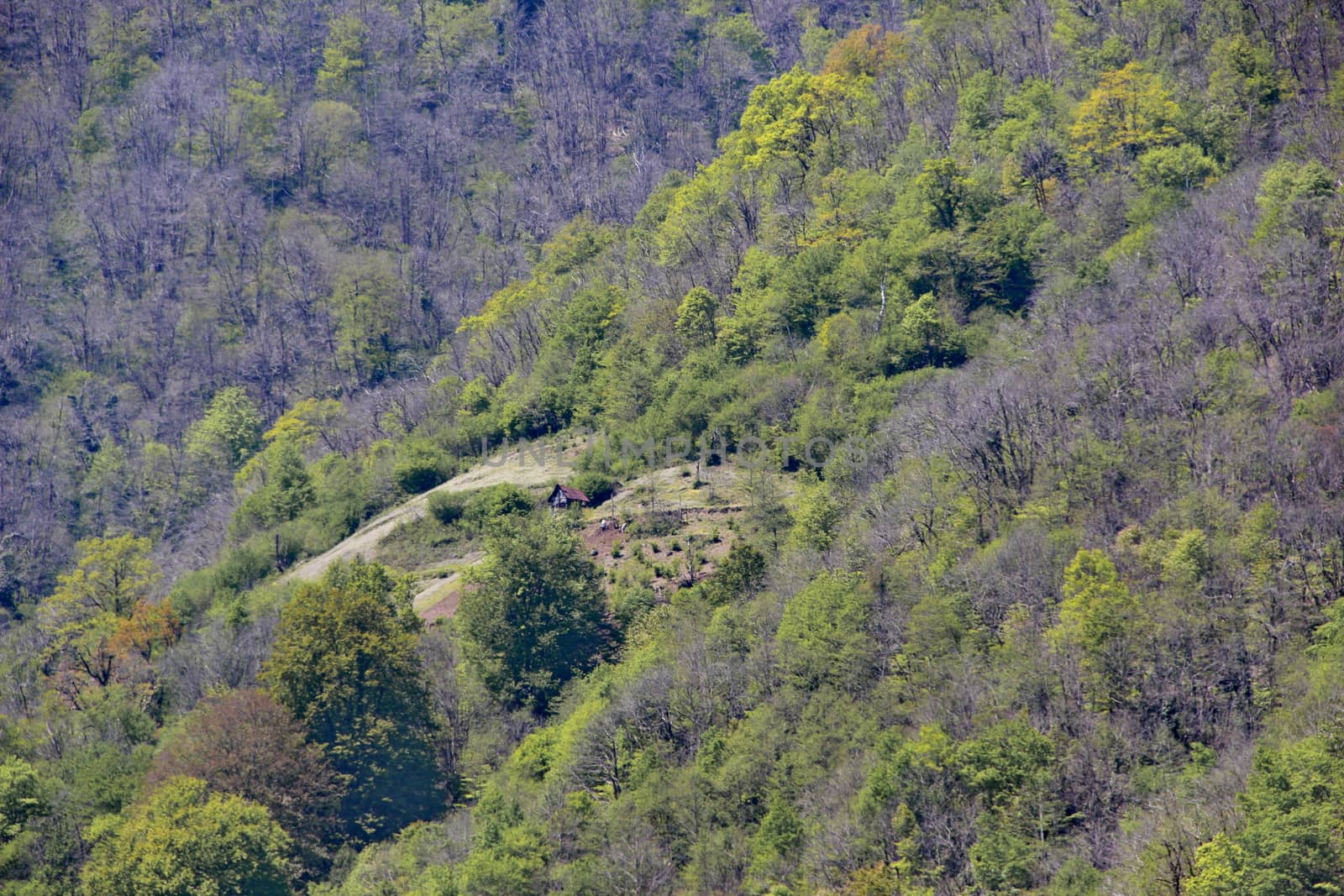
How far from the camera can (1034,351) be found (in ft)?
268

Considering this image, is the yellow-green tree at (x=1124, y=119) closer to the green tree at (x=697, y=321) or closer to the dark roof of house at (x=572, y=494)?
the green tree at (x=697, y=321)

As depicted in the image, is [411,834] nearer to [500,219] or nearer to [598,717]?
[598,717]

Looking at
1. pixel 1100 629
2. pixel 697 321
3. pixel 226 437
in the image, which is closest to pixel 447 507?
pixel 697 321

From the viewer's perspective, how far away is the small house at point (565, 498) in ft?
300

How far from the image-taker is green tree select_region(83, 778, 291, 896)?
6372cm

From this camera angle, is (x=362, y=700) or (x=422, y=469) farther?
(x=422, y=469)

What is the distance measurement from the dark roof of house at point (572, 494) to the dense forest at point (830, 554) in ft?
4.17

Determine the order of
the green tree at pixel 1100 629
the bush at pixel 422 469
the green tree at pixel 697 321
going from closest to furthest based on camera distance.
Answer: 1. the green tree at pixel 1100 629
2. the green tree at pixel 697 321
3. the bush at pixel 422 469

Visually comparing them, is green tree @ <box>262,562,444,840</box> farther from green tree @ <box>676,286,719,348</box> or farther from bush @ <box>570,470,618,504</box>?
green tree @ <box>676,286,719,348</box>

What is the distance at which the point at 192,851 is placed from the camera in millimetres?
64125

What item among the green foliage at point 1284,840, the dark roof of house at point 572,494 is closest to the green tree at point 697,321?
the dark roof of house at point 572,494

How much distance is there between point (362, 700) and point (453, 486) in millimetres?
31745

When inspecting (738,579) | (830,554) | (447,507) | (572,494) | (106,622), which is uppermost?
(830,554)

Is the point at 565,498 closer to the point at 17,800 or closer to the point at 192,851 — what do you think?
the point at 17,800
